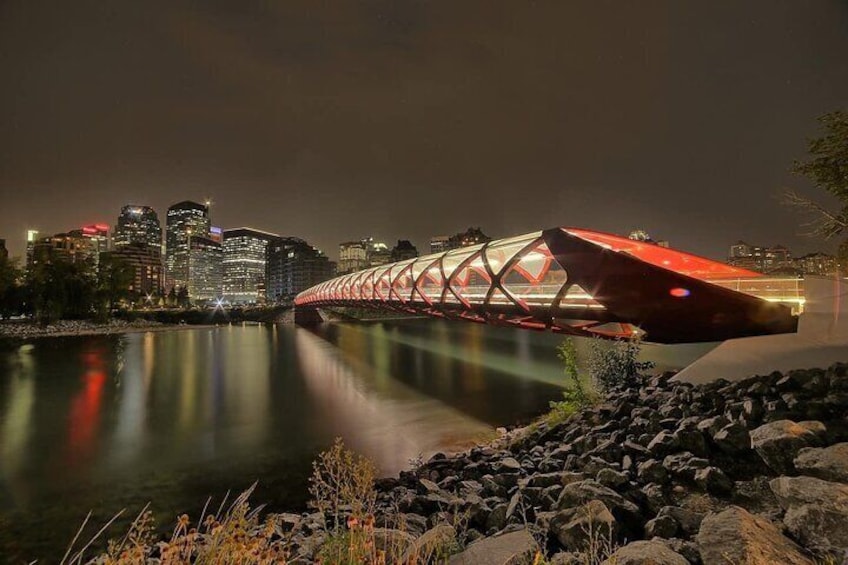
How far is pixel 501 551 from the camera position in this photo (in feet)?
14.6

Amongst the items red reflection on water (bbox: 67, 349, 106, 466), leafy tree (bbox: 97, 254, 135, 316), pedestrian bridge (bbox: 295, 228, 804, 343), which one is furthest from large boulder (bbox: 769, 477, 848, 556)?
leafy tree (bbox: 97, 254, 135, 316)

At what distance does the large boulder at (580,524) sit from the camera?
4879mm

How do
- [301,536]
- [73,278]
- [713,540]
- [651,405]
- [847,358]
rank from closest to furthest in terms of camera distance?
[713,540], [301,536], [847,358], [651,405], [73,278]

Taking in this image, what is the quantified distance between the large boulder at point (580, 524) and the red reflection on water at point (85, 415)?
14.6m

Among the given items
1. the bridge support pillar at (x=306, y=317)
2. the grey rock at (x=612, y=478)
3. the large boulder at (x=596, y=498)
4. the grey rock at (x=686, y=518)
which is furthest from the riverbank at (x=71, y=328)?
the grey rock at (x=686, y=518)

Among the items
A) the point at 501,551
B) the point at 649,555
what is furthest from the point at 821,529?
the point at 501,551

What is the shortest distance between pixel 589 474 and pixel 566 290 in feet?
26.8

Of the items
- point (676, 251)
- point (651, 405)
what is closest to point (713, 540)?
point (651, 405)

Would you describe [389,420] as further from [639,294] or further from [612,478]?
[612,478]

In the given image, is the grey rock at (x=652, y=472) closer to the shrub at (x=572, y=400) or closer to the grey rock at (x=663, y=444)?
the grey rock at (x=663, y=444)

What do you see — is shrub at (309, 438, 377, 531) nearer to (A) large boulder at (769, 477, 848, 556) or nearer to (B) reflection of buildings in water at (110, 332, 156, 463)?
(A) large boulder at (769, 477, 848, 556)

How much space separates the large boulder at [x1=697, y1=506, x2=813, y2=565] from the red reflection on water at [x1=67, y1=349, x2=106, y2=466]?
53.3 feet

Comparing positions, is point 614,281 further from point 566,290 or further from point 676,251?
point 676,251

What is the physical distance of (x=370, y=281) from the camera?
40.7m
